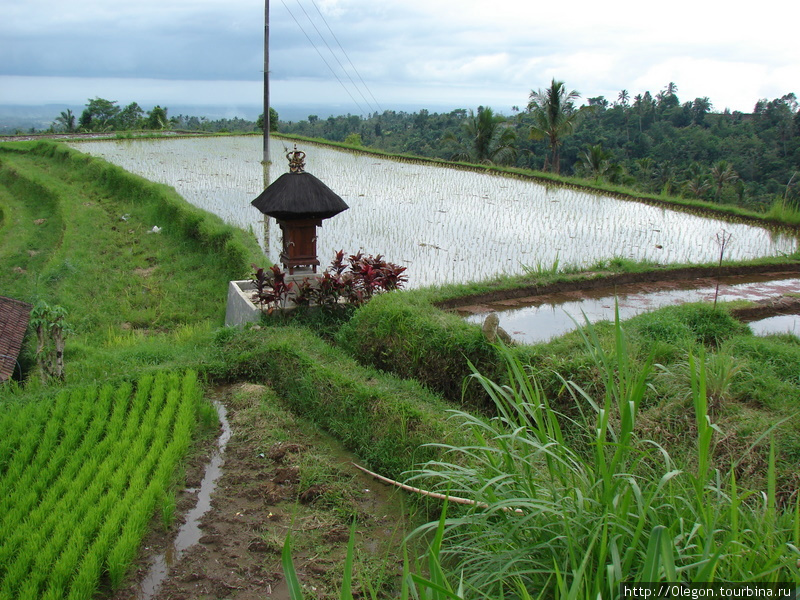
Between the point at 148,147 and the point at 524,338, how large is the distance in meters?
18.5

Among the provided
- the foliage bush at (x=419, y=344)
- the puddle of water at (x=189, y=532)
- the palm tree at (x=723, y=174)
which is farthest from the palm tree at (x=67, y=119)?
the puddle of water at (x=189, y=532)

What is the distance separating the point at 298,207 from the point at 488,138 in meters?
16.1

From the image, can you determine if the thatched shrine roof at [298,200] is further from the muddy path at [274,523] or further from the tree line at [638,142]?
the tree line at [638,142]

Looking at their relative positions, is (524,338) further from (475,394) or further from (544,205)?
(544,205)

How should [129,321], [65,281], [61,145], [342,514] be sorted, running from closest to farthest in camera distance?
[342,514] → [129,321] → [65,281] → [61,145]

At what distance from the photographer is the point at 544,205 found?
1194 centimetres

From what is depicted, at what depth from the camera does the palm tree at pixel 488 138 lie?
2071 cm

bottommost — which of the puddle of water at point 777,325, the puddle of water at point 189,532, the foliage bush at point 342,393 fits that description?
the puddle of water at point 189,532

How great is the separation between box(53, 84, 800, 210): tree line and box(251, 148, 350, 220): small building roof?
1233cm

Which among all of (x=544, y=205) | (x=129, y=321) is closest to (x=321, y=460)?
(x=129, y=321)

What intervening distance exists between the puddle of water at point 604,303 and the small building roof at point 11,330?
4337 millimetres

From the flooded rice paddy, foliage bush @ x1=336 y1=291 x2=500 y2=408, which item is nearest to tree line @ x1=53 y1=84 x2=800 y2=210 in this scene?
the flooded rice paddy

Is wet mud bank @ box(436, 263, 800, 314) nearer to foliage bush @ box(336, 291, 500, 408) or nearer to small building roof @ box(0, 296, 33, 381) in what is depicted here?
foliage bush @ box(336, 291, 500, 408)

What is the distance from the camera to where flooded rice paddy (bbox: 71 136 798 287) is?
336 inches
